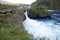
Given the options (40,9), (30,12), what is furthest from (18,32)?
(40,9)

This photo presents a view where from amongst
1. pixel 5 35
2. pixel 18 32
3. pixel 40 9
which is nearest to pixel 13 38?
pixel 5 35

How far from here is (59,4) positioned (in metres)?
45.3

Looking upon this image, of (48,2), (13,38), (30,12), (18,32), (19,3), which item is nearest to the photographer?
(13,38)

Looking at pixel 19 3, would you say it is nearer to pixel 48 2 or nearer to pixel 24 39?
pixel 48 2

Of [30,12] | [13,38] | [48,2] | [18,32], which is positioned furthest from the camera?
[48,2]

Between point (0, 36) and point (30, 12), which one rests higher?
point (0, 36)

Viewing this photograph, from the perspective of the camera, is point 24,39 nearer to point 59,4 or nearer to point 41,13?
point 41,13

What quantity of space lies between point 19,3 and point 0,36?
88.3 ft

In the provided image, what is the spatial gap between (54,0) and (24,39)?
39938 millimetres

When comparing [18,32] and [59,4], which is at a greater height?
[18,32]

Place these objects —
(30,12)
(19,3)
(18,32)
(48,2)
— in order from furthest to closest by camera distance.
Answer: (48,2), (19,3), (30,12), (18,32)

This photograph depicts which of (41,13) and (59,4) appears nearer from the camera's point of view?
(41,13)

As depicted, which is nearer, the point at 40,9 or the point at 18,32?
the point at 18,32

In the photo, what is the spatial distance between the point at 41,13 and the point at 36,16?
1.07 meters
